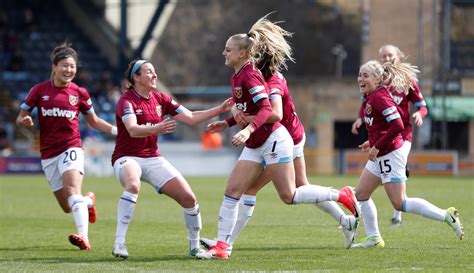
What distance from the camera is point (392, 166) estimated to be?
1099cm

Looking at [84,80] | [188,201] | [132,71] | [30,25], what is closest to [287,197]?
[188,201]

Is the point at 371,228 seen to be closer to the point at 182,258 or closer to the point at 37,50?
the point at 182,258

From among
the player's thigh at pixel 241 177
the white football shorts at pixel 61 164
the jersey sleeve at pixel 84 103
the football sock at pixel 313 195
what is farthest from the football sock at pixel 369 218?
the jersey sleeve at pixel 84 103

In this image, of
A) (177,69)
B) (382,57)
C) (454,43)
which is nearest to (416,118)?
(382,57)

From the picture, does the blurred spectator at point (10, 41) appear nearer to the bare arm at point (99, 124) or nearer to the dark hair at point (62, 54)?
the bare arm at point (99, 124)

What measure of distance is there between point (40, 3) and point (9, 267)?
33254 mm

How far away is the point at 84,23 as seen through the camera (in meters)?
42.1

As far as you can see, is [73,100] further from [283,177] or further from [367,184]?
[367,184]

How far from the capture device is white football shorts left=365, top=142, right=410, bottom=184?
11.0m

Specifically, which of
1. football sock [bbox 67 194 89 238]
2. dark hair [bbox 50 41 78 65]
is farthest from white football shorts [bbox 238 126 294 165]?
dark hair [bbox 50 41 78 65]

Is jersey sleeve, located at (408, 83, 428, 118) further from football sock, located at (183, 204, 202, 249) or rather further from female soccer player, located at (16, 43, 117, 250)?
female soccer player, located at (16, 43, 117, 250)

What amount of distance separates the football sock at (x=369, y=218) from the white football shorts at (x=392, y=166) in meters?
0.36

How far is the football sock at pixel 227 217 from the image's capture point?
977 centimetres

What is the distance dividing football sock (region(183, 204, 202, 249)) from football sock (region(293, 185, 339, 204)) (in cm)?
98
